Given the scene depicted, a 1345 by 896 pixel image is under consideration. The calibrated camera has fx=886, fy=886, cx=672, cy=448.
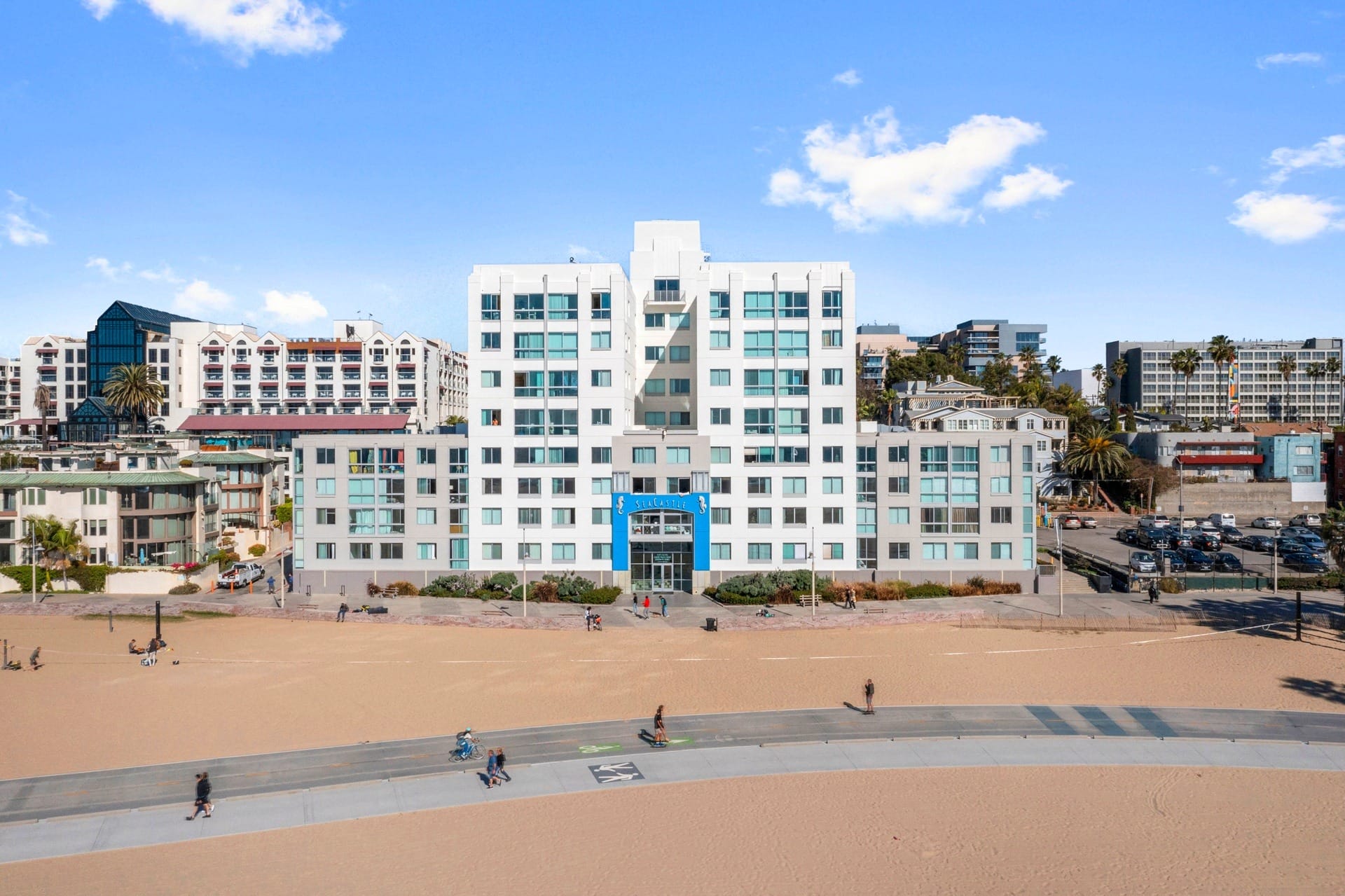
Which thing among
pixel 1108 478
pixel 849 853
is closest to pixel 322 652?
pixel 849 853

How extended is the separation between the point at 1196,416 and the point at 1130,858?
187 meters

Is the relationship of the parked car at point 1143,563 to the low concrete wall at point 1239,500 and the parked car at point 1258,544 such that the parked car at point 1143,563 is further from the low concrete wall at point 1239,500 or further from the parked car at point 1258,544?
the low concrete wall at point 1239,500

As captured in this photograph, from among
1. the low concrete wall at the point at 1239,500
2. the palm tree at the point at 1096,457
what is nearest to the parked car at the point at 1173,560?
the palm tree at the point at 1096,457

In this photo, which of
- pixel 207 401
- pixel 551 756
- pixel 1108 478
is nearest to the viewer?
pixel 551 756

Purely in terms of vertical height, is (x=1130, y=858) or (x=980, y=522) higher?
(x=980, y=522)

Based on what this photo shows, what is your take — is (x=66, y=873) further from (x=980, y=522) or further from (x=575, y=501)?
(x=980, y=522)

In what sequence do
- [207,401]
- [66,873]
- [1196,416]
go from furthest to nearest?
[1196,416]
[207,401]
[66,873]

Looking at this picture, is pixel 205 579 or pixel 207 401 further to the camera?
pixel 207 401

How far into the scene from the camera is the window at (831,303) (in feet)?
227

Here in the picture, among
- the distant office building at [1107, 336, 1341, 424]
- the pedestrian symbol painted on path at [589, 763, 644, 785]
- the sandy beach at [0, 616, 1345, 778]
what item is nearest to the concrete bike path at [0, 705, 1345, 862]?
the pedestrian symbol painted on path at [589, 763, 644, 785]

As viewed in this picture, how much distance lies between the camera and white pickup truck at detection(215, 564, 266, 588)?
72.5 m

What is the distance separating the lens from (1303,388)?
18962cm

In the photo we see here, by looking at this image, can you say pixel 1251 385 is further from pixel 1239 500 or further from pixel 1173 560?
pixel 1173 560

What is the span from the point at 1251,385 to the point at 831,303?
16579 centimetres
